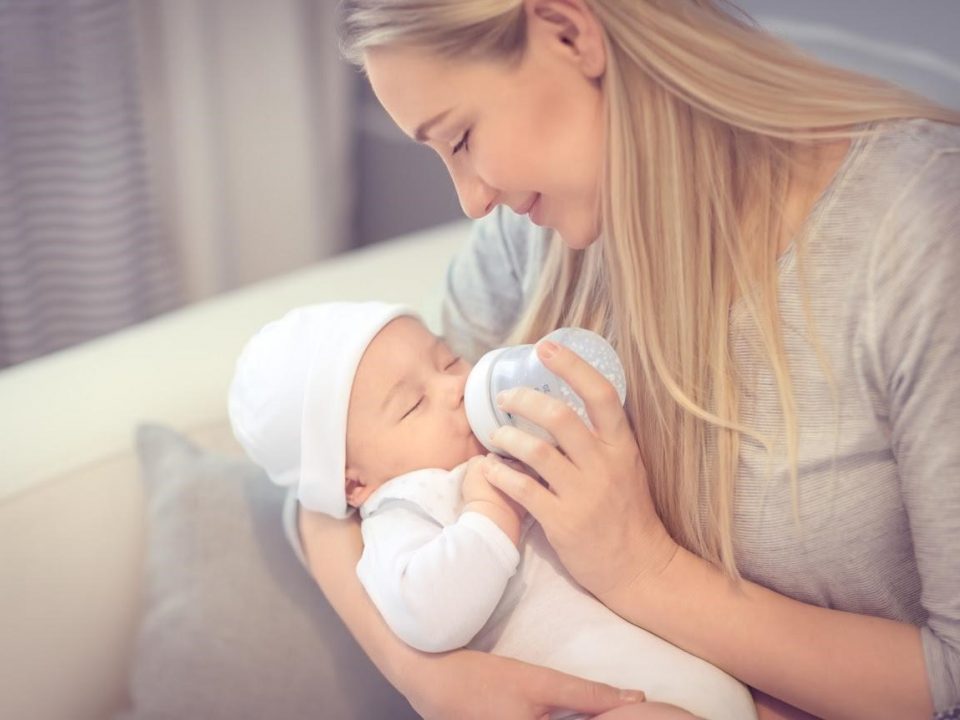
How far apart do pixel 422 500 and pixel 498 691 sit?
0.20 meters

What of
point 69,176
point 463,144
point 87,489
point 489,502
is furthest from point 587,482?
point 69,176

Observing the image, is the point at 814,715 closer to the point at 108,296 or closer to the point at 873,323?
the point at 873,323

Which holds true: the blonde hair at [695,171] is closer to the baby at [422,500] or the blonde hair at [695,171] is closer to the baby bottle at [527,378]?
the baby bottle at [527,378]

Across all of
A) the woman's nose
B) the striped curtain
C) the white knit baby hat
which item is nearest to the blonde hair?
the woman's nose

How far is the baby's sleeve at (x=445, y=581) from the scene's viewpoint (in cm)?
102

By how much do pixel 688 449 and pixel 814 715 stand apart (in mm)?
304

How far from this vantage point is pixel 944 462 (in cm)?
91

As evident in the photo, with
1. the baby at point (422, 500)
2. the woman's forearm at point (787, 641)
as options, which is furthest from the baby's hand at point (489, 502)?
the woman's forearm at point (787, 641)

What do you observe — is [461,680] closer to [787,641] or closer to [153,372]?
[787,641]

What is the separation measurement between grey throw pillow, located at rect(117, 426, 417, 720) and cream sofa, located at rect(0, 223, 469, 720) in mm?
57

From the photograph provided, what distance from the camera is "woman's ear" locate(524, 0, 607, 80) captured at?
0.94m

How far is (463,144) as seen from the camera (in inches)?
40.3

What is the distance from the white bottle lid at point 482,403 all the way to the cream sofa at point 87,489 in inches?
14.0

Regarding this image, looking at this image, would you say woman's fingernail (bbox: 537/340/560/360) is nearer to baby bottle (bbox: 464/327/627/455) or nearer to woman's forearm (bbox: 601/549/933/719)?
baby bottle (bbox: 464/327/627/455)
